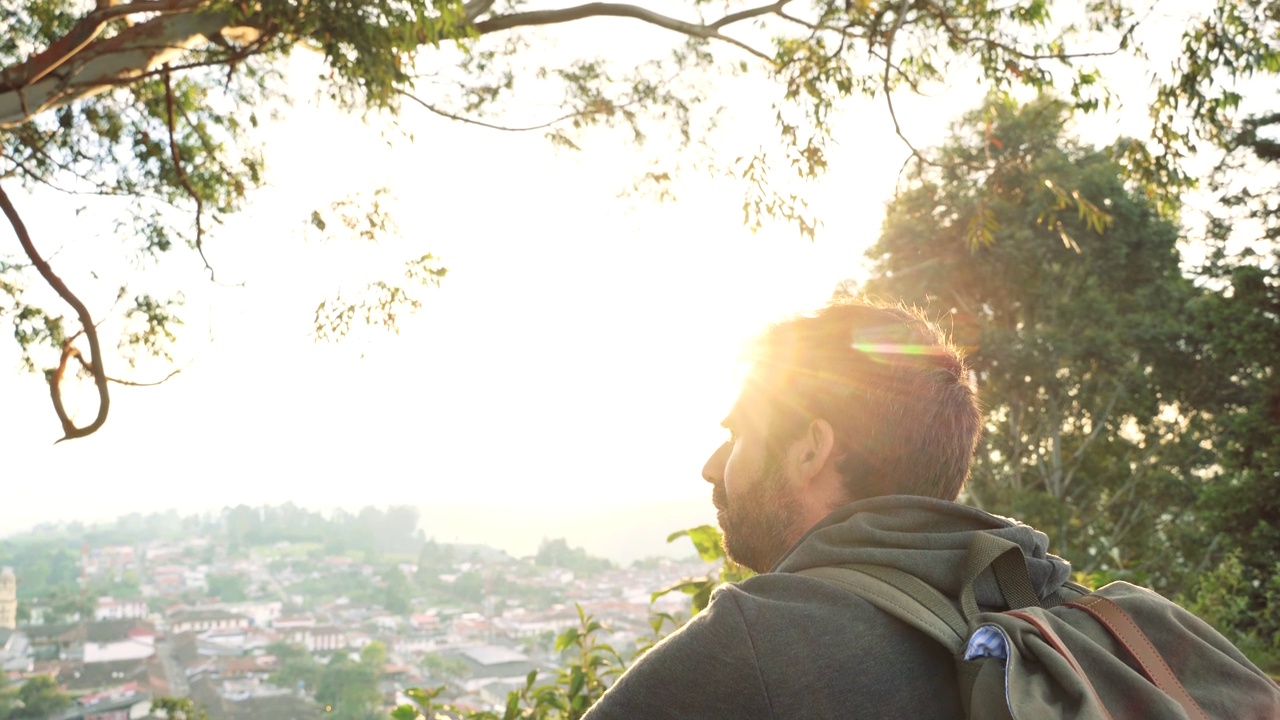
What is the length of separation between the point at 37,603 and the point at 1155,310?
12551 millimetres

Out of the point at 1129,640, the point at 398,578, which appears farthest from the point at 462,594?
the point at 1129,640

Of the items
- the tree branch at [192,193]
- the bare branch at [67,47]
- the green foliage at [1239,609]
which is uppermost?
the bare branch at [67,47]

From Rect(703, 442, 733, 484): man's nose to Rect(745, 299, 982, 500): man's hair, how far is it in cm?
12

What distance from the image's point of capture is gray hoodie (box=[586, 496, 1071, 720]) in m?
0.90

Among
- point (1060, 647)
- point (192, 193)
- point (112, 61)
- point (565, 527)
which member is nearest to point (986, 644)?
point (1060, 647)

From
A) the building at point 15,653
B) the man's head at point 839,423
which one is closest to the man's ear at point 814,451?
the man's head at point 839,423

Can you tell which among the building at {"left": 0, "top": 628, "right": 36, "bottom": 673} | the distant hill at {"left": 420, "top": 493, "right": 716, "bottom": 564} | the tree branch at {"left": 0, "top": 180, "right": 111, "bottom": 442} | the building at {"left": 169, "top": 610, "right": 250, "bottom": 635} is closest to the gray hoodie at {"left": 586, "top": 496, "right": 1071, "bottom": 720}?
the tree branch at {"left": 0, "top": 180, "right": 111, "bottom": 442}

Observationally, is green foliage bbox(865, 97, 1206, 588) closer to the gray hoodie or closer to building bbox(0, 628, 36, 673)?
building bbox(0, 628, 36, 673)

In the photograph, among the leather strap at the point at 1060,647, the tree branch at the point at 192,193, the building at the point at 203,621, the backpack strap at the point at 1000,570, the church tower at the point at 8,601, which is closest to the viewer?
the leather strap at the point at 1060,647

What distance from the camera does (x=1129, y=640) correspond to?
963 millimetres

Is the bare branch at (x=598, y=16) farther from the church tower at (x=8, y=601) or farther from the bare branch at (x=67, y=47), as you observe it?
the church tower at (x=8, y=601)

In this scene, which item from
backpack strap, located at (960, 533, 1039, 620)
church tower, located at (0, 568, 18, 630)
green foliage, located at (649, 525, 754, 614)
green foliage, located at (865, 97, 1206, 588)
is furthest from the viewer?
green foliage, located at (865, 97, 1206, 588)

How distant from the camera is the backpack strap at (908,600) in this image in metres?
0.94

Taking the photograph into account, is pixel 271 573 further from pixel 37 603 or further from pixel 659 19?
pixel 659 19
